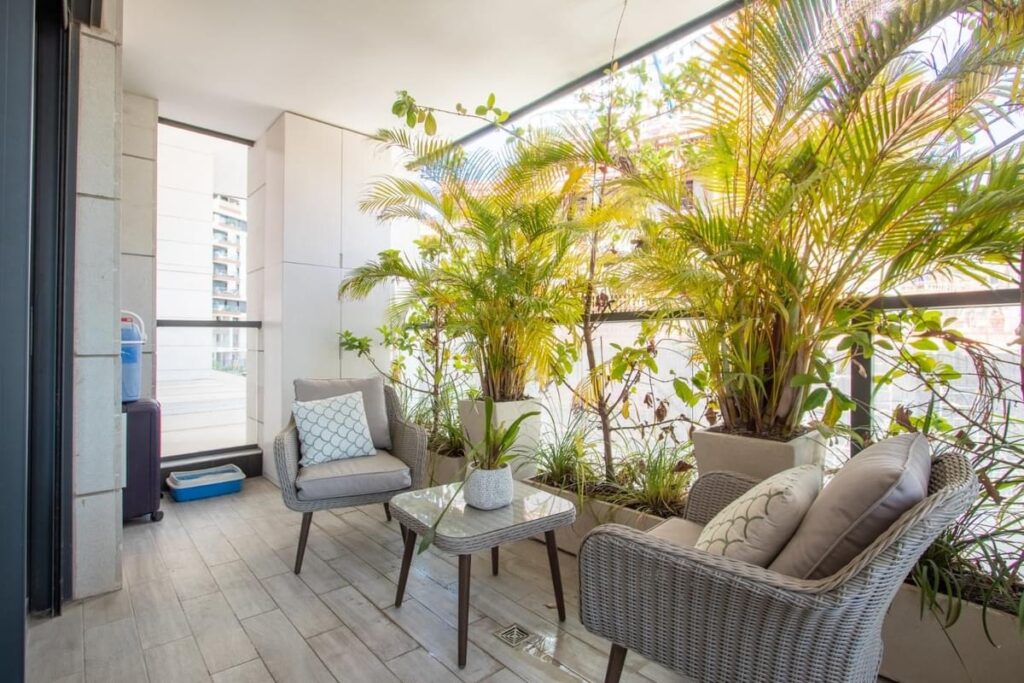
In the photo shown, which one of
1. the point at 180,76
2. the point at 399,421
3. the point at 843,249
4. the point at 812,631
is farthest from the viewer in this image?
the point at 180,76

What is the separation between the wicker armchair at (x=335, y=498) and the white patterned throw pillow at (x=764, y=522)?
5.52ft

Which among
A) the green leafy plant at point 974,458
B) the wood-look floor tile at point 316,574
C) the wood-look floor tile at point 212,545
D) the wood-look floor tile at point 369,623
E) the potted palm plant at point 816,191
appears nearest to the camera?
the green leafy plant at point 974,458

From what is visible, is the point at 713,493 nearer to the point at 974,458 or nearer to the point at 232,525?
the point at 974,458

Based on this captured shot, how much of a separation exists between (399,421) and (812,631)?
2.27 meters

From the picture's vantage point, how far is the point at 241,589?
2213mm

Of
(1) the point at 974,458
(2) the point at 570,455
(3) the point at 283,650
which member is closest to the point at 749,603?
(1) the point at 974,458

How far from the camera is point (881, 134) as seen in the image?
1686mm

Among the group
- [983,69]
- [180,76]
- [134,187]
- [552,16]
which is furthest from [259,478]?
[983,69]

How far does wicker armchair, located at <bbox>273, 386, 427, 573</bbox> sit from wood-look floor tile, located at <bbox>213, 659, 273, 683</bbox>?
662mm

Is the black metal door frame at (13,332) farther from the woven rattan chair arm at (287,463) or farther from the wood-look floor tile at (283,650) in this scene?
the woven rattan chair arm at (287,463)

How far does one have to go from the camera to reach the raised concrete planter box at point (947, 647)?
1.42 m

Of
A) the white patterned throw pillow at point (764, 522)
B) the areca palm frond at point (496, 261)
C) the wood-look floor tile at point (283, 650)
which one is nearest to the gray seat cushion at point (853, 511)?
the white patterned throw pillow at point (764, 522)

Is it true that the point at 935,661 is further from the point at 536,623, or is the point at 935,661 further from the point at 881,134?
the point at 881,134

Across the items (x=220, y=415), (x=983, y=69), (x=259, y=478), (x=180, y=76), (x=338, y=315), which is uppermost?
(x=180, y=76)
